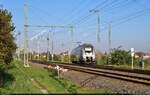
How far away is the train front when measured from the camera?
41737 millimetres

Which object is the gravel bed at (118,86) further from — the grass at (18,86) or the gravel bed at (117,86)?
the grass at (18,86)

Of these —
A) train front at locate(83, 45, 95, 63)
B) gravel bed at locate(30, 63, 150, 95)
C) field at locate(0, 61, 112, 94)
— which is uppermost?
train front at locate(83, 45, 95, 63)

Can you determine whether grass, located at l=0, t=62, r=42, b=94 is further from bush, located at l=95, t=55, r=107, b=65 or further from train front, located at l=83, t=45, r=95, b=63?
bush, located at l=95, t=55, r=107, b=65

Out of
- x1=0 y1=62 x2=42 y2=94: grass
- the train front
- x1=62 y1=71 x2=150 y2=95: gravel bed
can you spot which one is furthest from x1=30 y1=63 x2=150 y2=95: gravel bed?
the train front

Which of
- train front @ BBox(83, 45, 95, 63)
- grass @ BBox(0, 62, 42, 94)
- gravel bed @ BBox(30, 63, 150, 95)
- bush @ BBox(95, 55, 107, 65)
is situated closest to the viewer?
grass @ BBox(0, 62, 42, 94)

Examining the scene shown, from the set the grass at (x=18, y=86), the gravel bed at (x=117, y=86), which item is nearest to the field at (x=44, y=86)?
the grass at (x=18, y=86)

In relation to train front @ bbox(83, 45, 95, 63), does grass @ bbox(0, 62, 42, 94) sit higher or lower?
lower

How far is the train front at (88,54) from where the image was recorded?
41.7 m

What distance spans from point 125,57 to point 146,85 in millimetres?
30590

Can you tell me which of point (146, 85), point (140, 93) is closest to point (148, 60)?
point (146, 85)

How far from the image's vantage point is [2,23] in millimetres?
12648

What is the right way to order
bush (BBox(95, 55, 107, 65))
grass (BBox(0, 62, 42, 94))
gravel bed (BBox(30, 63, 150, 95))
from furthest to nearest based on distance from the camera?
1. bush (BBox(95, 55, 107, 65))
2. gravel bed (BBox(30, 63, 150, 95))
3. grass (BBox(0, 62, 42, 94))

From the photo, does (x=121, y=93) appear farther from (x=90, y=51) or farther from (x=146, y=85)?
(x=90, y=51)

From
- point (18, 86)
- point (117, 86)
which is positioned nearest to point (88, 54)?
point (117, 86)
